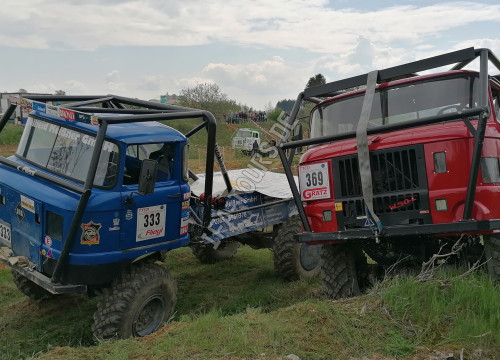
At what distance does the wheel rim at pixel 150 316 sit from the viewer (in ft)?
17.1

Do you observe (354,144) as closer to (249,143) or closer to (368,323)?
(368,323)

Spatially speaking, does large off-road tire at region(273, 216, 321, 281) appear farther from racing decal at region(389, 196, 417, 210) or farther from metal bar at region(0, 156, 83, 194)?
metal bar at region(0, 156, 83, 194)

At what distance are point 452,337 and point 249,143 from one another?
27239mm

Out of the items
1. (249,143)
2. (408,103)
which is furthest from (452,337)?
(249,143)

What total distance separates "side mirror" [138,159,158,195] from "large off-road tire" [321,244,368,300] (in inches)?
86.2

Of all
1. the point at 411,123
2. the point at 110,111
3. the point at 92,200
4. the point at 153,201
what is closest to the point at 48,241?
the point at 92,200

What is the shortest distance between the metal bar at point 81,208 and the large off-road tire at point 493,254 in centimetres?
384

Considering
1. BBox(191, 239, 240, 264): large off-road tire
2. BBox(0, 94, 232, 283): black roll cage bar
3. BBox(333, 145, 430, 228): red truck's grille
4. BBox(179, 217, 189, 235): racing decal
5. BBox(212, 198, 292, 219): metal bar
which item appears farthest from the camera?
BBox(191, 239, 240, 264): large off-road tire

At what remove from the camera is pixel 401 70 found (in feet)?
16.2

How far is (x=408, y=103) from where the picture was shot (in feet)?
17.0

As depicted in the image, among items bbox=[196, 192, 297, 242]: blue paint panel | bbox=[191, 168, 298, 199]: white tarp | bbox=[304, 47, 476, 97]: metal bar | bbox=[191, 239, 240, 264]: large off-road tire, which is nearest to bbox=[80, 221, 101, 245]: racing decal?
bbox=[196, 192, 297, 242]: blue paint panel

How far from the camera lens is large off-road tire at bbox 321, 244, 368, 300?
215 inches

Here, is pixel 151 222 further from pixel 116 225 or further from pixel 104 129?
pixel 104 129

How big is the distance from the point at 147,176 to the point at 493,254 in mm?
3511
